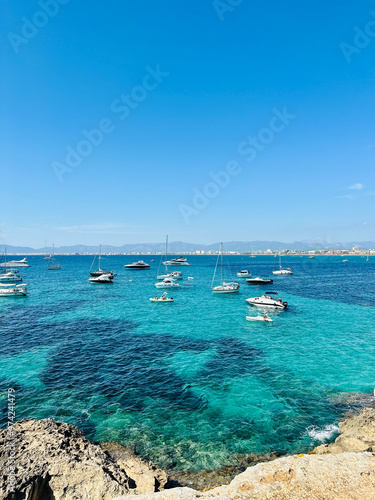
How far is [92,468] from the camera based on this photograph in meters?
10.1

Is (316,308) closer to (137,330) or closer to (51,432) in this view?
(137,330)

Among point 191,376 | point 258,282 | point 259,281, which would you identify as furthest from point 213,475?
point 258,282

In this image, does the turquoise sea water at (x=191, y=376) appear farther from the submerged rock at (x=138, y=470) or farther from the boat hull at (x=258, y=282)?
the boat hull at (x=258, y=282)

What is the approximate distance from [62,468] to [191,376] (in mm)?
14285

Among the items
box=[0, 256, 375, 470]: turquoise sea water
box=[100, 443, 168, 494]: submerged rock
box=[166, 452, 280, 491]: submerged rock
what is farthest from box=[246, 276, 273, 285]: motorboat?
box=[100, 443, 168, 494]: submerged rock

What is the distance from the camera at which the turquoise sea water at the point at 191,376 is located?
50.9ft

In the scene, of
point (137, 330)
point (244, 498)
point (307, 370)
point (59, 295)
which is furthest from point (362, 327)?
point (59, 295)

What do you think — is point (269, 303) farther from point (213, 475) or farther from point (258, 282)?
point (213, 475)

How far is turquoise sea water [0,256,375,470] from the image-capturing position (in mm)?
15508

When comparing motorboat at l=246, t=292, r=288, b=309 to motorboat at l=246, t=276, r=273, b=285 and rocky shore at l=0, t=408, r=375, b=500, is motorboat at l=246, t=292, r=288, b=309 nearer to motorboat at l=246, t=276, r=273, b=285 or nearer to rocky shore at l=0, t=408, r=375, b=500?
rocky shore at l=0, t=408, r=375, b=500

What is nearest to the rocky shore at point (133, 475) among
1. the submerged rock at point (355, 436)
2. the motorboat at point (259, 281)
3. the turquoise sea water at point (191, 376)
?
the submerged rock at point (355, 436)

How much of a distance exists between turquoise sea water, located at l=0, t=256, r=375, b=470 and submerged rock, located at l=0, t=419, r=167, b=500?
2.93m

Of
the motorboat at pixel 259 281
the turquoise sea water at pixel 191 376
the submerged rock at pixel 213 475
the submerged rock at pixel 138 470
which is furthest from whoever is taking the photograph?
the motorboat at pixel 259 281

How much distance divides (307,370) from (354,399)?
4.70 m
